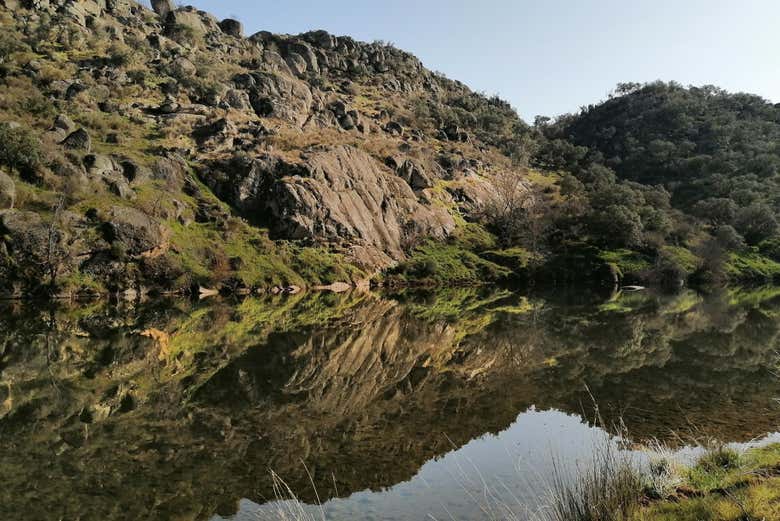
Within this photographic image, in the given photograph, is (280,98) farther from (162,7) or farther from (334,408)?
(334,408)

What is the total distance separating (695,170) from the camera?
152m

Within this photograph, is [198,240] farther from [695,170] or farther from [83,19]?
[695,170]

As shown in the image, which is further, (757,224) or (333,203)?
(757,224)

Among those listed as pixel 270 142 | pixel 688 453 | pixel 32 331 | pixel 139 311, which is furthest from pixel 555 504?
pixel 270 142

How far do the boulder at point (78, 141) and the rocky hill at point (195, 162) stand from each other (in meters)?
0.18

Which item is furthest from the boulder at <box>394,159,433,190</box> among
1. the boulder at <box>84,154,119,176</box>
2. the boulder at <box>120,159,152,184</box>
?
the boulder at <box>84,154,119,176</box>

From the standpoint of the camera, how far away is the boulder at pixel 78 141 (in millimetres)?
62750

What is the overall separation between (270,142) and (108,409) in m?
79.1

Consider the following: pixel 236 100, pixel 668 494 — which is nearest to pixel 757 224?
pixel 236 100

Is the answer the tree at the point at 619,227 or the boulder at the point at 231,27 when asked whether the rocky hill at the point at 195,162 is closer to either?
the boulder at the point at 231,27

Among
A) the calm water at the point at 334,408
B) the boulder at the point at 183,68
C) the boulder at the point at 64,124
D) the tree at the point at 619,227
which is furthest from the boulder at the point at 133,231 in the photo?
the tree at the point at 619,227

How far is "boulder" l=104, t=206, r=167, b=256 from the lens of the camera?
52438 mm

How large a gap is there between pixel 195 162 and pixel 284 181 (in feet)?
47.0

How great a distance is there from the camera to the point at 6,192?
4866cm
